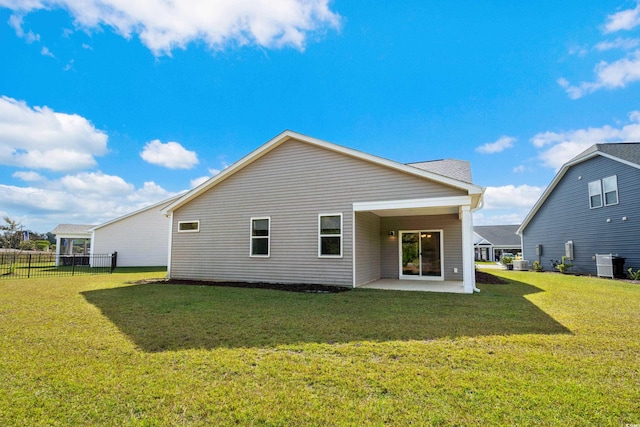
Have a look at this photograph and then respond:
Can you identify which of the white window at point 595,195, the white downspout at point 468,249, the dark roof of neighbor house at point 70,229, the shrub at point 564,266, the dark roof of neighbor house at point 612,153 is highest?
the dark roof of neighbor house at point 612,153

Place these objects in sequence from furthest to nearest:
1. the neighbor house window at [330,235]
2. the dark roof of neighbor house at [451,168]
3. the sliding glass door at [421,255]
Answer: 1. the sliding glass door at [421,255]
2. the dark roof of neighbor house at [451,168]
3. the neighbor house window at [330,235]

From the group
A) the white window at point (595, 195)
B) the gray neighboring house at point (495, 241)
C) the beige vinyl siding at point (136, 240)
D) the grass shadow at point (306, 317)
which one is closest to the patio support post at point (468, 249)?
the grass shadow at point (306, 317)

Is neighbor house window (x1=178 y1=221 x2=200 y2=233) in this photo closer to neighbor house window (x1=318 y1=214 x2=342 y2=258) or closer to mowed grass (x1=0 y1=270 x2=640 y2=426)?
neighbor house window (x1=318 y1=214 x2=342 y2=258)

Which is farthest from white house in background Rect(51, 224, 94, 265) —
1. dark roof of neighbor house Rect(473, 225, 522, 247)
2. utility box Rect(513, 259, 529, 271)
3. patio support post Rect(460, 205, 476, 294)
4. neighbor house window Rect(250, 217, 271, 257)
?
dark roof of neighbor house Rect(473, 225, 522, 247)

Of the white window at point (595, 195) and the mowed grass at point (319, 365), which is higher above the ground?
the white window at point (595, 195)

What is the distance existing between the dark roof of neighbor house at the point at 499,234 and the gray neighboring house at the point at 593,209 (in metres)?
19.8

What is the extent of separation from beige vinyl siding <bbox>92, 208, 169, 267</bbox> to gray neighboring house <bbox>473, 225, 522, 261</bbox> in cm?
3541

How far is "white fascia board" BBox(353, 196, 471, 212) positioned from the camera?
346 inches

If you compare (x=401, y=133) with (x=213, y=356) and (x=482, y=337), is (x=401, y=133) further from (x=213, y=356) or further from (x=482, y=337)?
(x=213, y=356)

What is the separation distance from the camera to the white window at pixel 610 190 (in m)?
14.3

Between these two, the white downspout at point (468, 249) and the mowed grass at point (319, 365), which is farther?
the white downspout at point (468, 249)

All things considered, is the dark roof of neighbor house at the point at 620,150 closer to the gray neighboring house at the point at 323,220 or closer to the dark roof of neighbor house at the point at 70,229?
the gray neighboring house at the point at 323,220

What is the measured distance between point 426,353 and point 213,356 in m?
2.57

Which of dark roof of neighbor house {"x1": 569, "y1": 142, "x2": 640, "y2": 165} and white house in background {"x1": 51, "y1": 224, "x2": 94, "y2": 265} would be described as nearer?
dark roof of neighbor house {"x1": 569, "y1": 142, "x2": 640, "y2": 165}
